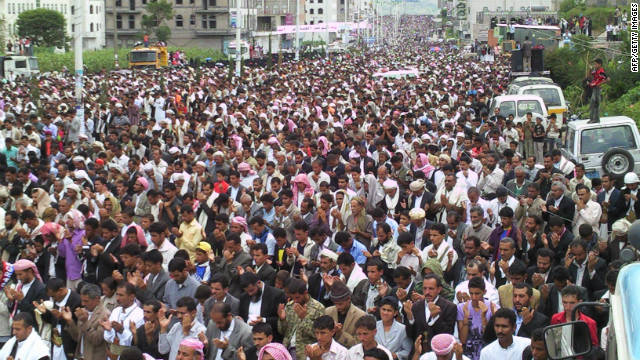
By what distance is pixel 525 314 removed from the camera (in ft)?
25.4

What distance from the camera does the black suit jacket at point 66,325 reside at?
28.2 feet

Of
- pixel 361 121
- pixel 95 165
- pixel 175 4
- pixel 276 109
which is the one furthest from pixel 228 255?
pixel 175 4

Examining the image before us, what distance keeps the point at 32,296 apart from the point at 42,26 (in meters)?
66.0

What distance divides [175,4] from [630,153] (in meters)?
80.8

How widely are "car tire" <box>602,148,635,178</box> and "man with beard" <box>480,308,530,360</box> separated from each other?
28.9 ft

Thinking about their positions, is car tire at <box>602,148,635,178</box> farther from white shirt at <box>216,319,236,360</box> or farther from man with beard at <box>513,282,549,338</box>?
white shirt at <box>216,319,236,360</box>

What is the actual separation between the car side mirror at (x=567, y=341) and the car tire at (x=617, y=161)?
11.0m

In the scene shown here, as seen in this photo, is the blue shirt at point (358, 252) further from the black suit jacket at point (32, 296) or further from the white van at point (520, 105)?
the white van at point (520, 105)

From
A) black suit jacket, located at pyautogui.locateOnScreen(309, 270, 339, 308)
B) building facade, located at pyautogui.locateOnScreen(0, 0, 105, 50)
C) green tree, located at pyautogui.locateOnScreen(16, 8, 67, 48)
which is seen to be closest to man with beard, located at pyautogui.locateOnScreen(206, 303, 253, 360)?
black suit jacket, located at pyautogui.locateOnScreen(309, 270, 339, 308)

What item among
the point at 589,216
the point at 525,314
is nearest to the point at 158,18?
the point at 589,216

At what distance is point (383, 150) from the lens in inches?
634

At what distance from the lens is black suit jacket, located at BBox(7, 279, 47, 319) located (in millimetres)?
9000

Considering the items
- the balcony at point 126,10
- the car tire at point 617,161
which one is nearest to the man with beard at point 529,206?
the car tire at point 617,161

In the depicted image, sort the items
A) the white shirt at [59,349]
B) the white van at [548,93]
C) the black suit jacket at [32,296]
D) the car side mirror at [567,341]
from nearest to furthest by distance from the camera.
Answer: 1. the car side mirror at [567,341]
2. the white shirt at [59,349]
3. the black suit jacket at [32,296]
4. the white van at [548,93]
